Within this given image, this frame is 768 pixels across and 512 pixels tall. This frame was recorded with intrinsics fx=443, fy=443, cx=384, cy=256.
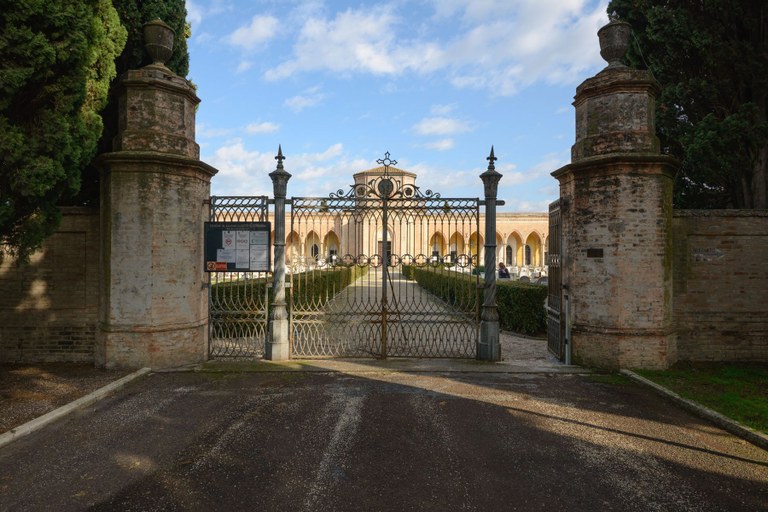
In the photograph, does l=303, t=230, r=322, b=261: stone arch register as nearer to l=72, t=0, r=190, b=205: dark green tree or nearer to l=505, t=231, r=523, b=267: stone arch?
l=72, t=0, r=190, b=205: dark green tree

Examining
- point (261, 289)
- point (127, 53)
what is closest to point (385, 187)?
point (261, 289)

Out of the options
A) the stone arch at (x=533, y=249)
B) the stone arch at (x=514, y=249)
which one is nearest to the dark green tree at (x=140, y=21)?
the stone arch at (x=533, y=249)

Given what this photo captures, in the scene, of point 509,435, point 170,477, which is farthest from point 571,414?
point 170,477

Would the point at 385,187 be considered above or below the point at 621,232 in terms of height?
above

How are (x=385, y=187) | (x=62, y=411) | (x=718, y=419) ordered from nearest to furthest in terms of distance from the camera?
(x=718, y=419), (x=62, y=411), (x=385, y=187)

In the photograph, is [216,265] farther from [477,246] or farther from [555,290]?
[555,290]

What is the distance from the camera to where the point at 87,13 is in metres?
5.43

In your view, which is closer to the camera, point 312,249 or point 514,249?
point 312,249

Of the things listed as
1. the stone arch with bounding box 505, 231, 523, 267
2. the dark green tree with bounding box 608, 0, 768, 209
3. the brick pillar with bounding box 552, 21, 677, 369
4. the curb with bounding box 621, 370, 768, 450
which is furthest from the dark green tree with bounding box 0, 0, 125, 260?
the stone arch with bounding box 505, 231, 523, 267

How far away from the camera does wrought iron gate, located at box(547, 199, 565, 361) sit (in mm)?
7176

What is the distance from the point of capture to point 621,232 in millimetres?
6539

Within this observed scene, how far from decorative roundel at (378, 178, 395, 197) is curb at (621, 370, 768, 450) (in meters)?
4.60

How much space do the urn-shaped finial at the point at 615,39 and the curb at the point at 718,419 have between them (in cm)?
476

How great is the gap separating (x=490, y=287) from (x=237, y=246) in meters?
4.04
